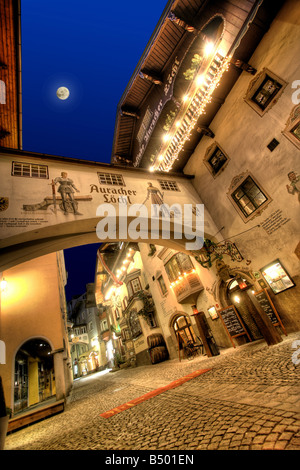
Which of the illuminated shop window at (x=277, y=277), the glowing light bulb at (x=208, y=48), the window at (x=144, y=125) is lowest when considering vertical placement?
the illuminated shop window at (x=277, y=277)

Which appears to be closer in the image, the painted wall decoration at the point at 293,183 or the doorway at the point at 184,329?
the painted wall decoration at the point at 293,183

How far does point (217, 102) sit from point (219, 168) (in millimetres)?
3382

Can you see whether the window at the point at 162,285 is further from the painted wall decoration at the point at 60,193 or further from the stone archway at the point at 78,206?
the painted wall decoration at the point at 60,193

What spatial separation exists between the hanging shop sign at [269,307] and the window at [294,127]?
647 cm

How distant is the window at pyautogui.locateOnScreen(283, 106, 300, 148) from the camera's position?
8.10 metres

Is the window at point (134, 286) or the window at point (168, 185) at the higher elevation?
the window at point (168, 185)

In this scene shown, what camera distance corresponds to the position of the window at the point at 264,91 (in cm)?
862

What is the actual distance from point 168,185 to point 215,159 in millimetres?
3146

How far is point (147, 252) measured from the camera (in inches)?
688

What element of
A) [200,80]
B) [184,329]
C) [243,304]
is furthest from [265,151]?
[184,329]

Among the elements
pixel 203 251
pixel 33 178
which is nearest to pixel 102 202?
pixel 33 178

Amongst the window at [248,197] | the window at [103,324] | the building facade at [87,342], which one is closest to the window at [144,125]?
the window at [248,197]

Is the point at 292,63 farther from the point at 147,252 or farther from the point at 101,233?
the point at 147,252

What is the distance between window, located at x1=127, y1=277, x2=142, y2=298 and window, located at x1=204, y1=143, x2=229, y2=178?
12.1 m
